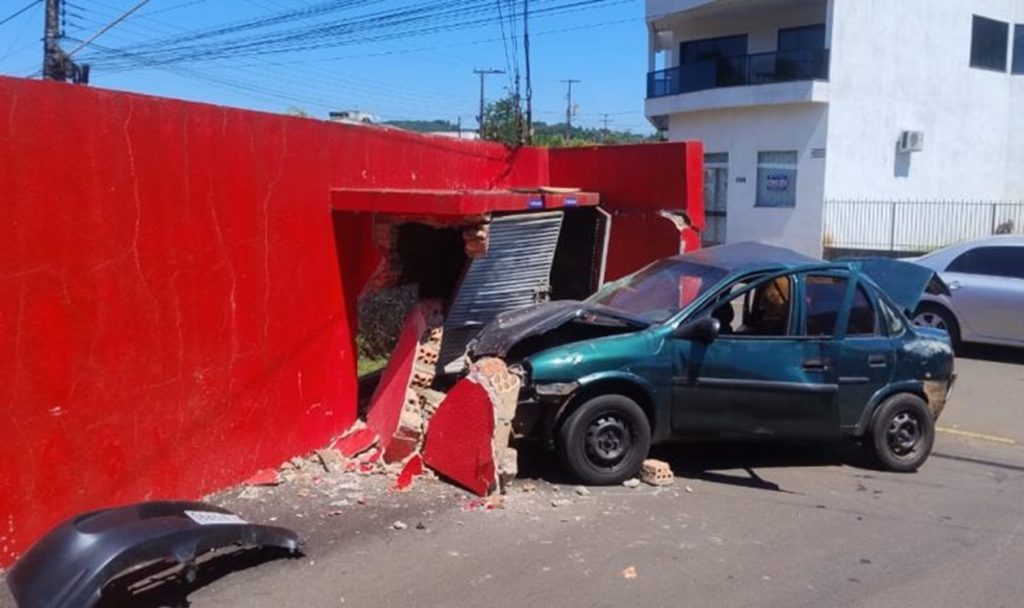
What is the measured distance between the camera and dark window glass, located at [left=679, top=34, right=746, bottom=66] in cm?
2972

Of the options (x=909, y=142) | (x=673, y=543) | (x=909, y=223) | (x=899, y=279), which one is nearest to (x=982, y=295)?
(x=899, y=279)

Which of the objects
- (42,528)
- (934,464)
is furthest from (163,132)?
(934,464)

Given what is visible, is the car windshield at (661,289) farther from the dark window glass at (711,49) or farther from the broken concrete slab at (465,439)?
the dark window glass at (711,49)

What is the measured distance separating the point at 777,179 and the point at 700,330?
73.3 feet

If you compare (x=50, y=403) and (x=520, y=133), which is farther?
(x=520, y=133)

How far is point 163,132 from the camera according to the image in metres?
5.42

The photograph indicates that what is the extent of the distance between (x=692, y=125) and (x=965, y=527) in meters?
25.4

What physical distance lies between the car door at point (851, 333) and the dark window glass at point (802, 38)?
21687 millimetres

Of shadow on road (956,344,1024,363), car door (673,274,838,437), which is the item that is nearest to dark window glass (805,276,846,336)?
car door (673,274,838,437)

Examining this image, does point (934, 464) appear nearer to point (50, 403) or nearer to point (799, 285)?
point (799, 285)

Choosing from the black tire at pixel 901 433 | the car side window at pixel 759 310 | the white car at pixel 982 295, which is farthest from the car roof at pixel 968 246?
the car side window at pixel 759 310

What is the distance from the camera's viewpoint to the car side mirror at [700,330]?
6484 millimetres

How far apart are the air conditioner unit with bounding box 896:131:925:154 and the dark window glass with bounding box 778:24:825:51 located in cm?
359

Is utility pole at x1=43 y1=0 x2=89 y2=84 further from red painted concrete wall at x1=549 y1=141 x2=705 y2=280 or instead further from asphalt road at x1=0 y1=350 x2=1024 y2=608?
asphalt road at x1=0 y1=350 x2=1024 y2=608
